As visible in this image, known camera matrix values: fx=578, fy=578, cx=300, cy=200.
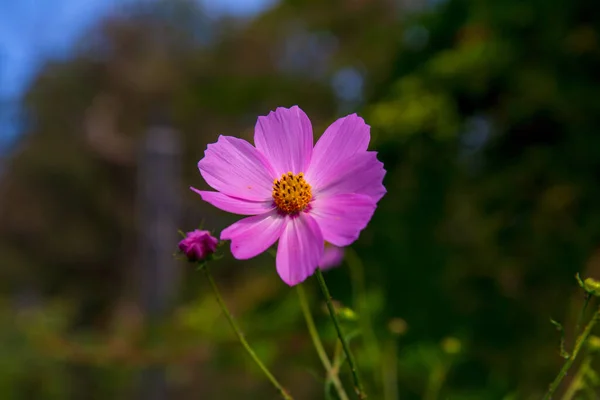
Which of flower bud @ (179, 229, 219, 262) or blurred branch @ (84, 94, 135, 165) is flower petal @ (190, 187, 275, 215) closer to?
flower bud @ (179, 229, 219, 262)

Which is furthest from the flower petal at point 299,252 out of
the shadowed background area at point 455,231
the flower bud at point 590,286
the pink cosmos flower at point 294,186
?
the shadowed background area at point 455,231

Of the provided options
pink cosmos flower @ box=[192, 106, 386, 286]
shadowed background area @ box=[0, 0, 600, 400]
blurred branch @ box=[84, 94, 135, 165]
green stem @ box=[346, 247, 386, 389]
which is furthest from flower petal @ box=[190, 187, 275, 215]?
blurred branch @ box=[84, 94, 135, 165]

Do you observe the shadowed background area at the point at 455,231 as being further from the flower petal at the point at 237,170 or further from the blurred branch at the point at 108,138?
the blurred branch at the point at 108,138

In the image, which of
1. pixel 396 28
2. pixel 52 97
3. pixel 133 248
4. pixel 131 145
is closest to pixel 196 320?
pixel 396 28

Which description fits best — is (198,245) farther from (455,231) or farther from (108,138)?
(108,138)

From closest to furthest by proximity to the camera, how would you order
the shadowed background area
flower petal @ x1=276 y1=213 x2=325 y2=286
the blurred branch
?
flower petal @ x1=276 y1=213 x2=325 y2=286 < the shadowed background area < the blurred branch

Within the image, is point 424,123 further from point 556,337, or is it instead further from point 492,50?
point 556,337

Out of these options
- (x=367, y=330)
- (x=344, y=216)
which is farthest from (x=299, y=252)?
(x=367, y=330)
